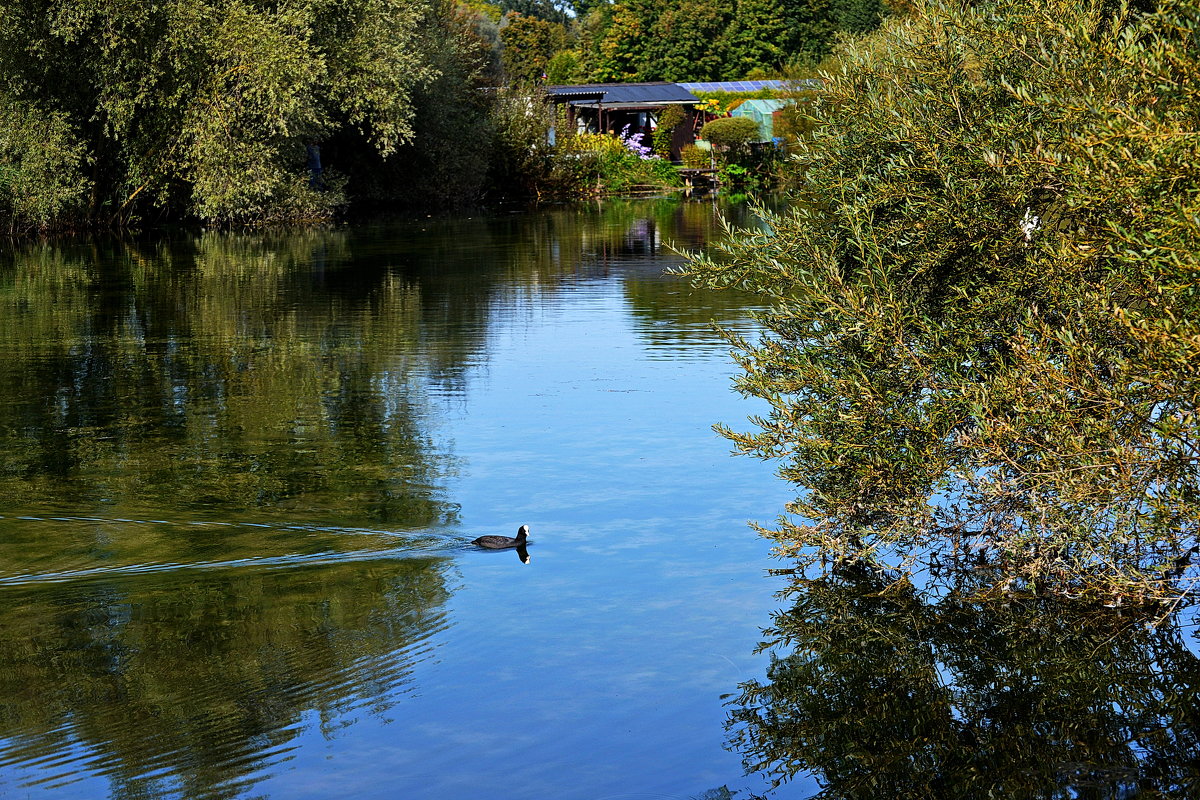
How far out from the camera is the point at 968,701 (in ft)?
26.7

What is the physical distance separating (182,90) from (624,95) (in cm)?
3903

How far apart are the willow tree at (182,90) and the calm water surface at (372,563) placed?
15.9m

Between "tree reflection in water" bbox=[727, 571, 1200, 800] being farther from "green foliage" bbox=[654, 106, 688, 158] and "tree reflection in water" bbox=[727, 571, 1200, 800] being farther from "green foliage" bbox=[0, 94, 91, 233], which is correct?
"green foliage" bbox=[654, 106, 688, 158]

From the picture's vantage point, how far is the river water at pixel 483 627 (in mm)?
7352

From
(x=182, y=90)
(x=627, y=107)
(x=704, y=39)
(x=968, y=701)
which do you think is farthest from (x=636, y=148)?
(x=968, y=701)

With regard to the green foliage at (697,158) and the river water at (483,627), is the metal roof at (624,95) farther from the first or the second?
the river water at (483,627)

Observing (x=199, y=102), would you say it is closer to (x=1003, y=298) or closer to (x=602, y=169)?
(x=602, y=169)

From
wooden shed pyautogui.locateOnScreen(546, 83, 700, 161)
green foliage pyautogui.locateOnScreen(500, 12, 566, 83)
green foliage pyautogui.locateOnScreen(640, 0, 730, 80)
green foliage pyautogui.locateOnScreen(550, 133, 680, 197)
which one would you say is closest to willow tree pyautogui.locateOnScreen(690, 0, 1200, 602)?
green foliage pyautogui.locateOnScreen(550, 133, 680, 197)

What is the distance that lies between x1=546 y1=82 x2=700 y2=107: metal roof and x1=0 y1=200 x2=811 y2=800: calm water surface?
4877 centimetres

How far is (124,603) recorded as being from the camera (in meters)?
9.70

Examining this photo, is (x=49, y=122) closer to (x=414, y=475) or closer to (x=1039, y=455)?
(x=414, y=475)

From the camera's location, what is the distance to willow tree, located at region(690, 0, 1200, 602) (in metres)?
7.96

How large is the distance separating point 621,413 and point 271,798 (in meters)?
9.38

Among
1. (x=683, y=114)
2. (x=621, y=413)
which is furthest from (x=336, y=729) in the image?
(x=683, y=114)
